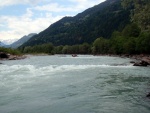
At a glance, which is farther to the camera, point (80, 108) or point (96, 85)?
point (96, 85)

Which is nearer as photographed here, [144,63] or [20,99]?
[20,99]

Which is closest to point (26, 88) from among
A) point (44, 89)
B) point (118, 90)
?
point (44, 89)

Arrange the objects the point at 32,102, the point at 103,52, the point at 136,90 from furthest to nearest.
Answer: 1. the point at 103,52
2. the point at 136,90
3. the point at 32,102

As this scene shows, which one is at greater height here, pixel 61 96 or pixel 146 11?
pixel 146 11

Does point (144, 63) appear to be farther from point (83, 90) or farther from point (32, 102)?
point (32, 102)

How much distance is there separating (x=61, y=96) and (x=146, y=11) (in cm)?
2183

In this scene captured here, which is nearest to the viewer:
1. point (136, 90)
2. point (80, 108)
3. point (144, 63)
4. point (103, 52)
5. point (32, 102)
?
point (80, 108)

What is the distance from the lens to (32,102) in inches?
814

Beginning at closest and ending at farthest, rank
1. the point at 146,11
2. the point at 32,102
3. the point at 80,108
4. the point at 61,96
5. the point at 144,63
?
the point at 80,108, the point at 32,102, the point at 61,96, the point at 146,11, the point at 144,63

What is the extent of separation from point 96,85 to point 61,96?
6519 millimetres

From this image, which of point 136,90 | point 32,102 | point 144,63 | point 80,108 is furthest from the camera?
point 144,63

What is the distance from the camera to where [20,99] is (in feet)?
71.3

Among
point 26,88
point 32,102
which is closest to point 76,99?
point 32,102

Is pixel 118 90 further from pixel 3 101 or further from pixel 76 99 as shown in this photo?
pixel 3 101
